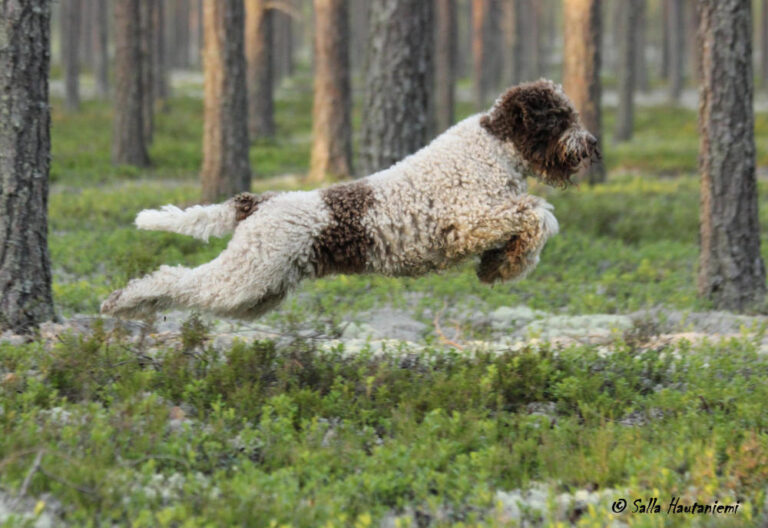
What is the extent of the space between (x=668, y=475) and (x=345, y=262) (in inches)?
96.1

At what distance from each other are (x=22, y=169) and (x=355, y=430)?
3.43 metres

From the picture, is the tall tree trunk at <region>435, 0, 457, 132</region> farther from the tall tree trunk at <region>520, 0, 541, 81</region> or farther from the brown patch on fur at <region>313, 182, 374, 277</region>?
the brown patch on fur at <region>313, 182, 374, 277</region>

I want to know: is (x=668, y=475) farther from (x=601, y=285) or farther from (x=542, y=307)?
(x=601, y=285)

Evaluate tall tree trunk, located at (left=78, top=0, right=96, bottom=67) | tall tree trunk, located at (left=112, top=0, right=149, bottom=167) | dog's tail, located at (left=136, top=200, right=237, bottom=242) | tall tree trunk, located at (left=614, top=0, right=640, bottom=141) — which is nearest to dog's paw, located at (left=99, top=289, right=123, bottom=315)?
dog's tail, located at (left=136, top=200, right=237, bottom=242)

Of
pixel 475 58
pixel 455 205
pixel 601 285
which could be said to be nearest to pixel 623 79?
pixel 475 58

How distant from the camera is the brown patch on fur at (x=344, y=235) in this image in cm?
562

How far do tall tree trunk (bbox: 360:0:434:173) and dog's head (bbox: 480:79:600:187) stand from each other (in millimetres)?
5543

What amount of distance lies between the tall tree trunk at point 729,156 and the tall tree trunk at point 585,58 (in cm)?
827

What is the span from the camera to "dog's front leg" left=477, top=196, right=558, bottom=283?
5.61 meters

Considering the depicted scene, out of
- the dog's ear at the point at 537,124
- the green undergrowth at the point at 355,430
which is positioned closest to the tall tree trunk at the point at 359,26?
the dog's ear at the point at 537,124

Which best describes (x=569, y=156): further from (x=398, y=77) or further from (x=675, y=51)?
(x=675, y=51)

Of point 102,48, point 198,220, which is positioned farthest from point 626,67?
point 198,220

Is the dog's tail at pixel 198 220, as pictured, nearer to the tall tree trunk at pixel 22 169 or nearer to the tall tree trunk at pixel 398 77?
A: the tall tree trunk at pixel 22 169

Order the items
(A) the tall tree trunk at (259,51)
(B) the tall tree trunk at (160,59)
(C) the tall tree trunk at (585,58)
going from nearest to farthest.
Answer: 1. (C) the tall tree trunk at (585,58)
2. (A) the tall tree trunk at (259,51)
3. (B) the tall tree trunk at (160,59)
